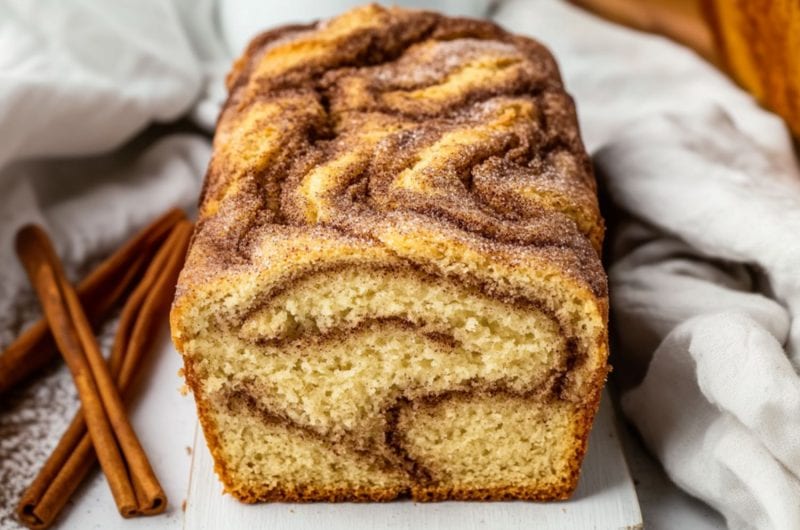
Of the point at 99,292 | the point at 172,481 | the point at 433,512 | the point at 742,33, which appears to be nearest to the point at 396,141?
the point at 433,512

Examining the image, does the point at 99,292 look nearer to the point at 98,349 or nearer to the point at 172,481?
the point at 98,349

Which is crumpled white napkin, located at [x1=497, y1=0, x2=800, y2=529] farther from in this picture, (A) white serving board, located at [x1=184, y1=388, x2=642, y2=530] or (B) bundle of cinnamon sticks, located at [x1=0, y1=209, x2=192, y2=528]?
(B) bundle of cinnamon sticks, located at [x1=0, y1=209, x2=192, y2=528]

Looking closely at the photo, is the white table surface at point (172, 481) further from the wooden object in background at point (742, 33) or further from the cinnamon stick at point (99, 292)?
the wooden object in background at point (742, 33)

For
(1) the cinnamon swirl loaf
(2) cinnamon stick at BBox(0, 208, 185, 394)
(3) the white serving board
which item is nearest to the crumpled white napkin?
(3) the white serving board

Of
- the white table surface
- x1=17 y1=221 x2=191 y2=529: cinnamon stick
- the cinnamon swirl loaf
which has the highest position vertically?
the cinnamon swirl loaf

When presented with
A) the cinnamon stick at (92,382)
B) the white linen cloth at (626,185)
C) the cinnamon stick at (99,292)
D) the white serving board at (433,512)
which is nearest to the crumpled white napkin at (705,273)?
the white linen cloth at (626,185)

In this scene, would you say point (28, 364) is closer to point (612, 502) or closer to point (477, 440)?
→ point (477, 440)

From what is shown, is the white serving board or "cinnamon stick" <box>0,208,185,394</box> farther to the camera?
"cinnamon stick" <box>0,208,185,394</box>
